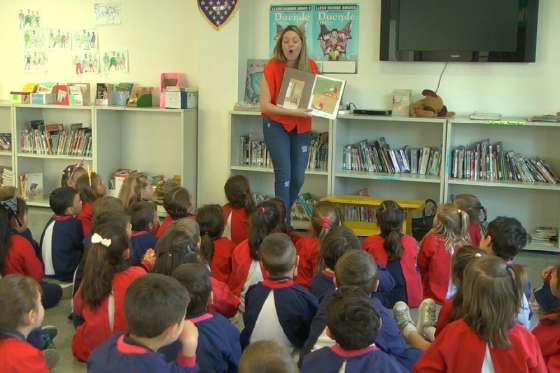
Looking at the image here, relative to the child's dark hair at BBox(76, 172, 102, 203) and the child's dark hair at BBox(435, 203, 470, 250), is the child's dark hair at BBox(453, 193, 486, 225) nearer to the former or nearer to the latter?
the child's dark hair at BBox(435, 203, 470, 250)

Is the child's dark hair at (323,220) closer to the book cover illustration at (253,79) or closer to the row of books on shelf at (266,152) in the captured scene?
the row of books on shelf at (266,152)

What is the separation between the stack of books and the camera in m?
5.35

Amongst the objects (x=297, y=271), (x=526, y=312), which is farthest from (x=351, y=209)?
(x=526, y=312)

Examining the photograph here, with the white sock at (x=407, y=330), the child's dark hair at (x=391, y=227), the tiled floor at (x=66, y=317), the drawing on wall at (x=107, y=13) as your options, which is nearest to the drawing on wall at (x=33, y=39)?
the drawing on wall at (x=107, y=13)

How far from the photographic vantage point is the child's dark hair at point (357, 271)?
8.49 ft

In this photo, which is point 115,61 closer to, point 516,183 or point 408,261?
point 516,183

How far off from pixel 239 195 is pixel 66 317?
47.6 inches

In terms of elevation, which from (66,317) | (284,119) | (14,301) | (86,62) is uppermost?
(86,62)

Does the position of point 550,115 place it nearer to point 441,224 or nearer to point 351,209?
point 351,209

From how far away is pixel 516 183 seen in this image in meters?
5.31

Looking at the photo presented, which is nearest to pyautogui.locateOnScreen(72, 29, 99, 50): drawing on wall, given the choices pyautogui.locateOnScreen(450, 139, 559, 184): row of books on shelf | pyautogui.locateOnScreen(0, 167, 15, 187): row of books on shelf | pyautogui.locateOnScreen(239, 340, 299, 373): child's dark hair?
pyautogui.locateOnScreen(0, 167, 15, 187): row of books on shelf

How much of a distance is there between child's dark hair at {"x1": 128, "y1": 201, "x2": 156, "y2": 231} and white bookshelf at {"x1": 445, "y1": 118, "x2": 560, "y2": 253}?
8.54 feet

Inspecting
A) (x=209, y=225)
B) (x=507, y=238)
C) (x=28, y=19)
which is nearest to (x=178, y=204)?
(x=209, y=225)

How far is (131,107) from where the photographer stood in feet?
20.7
